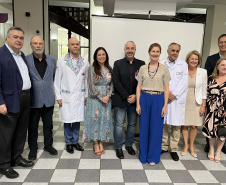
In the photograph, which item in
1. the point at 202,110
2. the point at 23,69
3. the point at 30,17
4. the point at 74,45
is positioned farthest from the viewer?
the point at 30,17

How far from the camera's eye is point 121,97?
258cm

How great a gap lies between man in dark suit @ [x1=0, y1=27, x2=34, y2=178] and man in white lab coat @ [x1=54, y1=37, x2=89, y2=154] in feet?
1.49

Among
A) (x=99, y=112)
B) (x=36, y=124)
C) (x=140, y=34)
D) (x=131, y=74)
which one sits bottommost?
(x=36, y=124)

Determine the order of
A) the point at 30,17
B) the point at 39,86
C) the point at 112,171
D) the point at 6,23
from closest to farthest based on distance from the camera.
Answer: the point at 112,171 → the point at 39,86 → the point at 30,17 → the point at 6,23

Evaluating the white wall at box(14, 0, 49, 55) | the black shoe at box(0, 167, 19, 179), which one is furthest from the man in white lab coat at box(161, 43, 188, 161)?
the white wall at box(14, 0, 49, 55)

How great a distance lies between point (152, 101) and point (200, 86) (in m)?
0.75

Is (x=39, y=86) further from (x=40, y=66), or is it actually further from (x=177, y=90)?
(x=177, y=90)

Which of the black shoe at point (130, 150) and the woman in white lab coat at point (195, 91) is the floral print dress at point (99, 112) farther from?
the woman in white lab coat at point (195, 91)

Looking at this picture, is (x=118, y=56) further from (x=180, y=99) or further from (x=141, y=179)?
(x=141, y=179)

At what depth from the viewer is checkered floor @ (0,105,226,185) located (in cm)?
212

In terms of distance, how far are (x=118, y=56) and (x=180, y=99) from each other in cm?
125

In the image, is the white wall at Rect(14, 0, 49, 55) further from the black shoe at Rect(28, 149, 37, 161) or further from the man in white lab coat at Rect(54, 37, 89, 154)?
the black shoe at Rect(28, 149, 37, 161)

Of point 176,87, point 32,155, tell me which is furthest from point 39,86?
point 176,87

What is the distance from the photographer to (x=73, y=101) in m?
2.65
